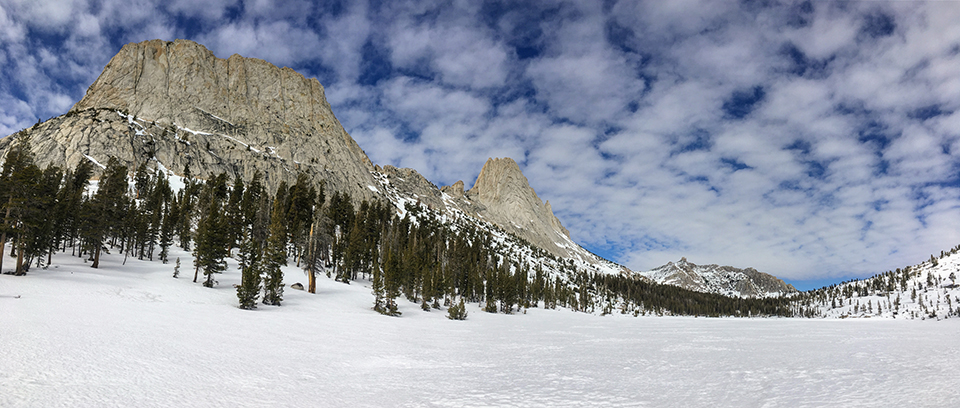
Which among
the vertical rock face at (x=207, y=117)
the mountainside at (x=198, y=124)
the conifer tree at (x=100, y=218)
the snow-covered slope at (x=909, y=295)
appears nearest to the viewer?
the conifer tree at (x=100, y=218)

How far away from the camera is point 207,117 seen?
163 m

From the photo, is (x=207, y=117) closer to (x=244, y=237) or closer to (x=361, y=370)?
(x=244, y=237)

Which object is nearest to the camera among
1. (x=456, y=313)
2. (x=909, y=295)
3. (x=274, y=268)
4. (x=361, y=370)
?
(x=361, y=370)

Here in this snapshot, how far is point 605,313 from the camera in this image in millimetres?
119000

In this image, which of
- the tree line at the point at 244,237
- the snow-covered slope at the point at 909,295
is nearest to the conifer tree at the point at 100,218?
the tree line at the point at 244,237

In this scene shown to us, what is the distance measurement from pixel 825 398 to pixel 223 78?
21851 cm

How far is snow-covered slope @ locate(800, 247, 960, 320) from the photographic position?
130 m

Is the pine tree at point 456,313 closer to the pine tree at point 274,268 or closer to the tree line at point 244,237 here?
the tree line at point 244,237

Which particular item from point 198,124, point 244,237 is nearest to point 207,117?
point 198,124

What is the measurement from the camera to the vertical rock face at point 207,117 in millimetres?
134875

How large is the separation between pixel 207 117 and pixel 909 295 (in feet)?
961

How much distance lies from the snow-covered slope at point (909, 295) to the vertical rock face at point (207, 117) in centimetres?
20741

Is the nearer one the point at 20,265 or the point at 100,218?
the point at 20,265

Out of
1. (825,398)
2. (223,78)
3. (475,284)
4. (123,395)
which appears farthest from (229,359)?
(223,78)
